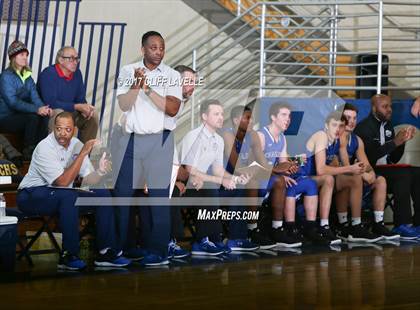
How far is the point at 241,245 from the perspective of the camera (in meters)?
9.73

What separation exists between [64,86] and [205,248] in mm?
2327

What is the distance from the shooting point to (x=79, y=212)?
Result: 8477 mm

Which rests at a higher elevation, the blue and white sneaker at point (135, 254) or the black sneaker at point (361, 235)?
the black sneaker at point (361, 235)

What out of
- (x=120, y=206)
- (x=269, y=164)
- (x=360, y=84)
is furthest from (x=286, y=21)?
(x=120, y=206)

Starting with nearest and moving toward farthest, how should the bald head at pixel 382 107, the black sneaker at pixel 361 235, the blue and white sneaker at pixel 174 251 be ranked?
the blue and white sneaker at pixel 174 251
the black sneaker at pixel 361 235
the bald head at pixel 382 107

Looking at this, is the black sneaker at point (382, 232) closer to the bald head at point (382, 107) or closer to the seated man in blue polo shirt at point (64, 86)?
the bald head at point (382, 107)

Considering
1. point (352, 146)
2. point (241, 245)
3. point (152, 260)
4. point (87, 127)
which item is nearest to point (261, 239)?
point (241, 245)

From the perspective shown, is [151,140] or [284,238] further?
[284,238]

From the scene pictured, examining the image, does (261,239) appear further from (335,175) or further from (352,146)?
(352,146)

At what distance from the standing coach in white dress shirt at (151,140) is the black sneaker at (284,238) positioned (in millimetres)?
1801

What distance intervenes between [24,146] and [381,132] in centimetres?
408

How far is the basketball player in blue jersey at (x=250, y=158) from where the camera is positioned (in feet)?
32.2

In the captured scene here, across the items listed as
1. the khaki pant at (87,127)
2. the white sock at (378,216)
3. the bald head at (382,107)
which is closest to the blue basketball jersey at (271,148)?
the white sock at (378,216)

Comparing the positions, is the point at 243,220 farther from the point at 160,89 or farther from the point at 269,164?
the point at 160,89
